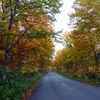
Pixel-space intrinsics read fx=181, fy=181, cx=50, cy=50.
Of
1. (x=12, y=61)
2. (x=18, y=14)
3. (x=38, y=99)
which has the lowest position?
(x=38, y=99)

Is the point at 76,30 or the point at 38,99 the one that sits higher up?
the point at 76,30

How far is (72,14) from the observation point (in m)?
25.0

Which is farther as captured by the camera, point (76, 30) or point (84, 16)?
point (76, 30)

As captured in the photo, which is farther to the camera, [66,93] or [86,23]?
[86,23]

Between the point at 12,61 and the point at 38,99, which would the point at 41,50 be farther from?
the point at 38,99

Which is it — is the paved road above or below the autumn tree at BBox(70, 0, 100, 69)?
below

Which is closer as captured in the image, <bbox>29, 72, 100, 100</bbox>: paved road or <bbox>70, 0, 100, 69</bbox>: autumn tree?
<bbox>29, 72, 100, 100</bbox>: paved road

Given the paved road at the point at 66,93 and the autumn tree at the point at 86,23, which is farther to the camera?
the autumn tree at the point at 86,23

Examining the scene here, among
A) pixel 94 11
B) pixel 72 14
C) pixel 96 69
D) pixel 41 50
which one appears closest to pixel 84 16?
pixel 94 11

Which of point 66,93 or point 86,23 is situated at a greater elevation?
point 86,23

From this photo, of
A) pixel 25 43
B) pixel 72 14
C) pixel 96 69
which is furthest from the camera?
pixel 96 69

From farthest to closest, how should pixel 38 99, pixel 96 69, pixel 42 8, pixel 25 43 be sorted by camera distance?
1. pixel 96 69
2. pixel 25 43
3. pixel 42 8
4. pixel 38 99

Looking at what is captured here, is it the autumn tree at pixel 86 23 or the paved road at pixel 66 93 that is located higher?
the autumn tree at pixel 86 23

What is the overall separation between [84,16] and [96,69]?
31.4 ft
